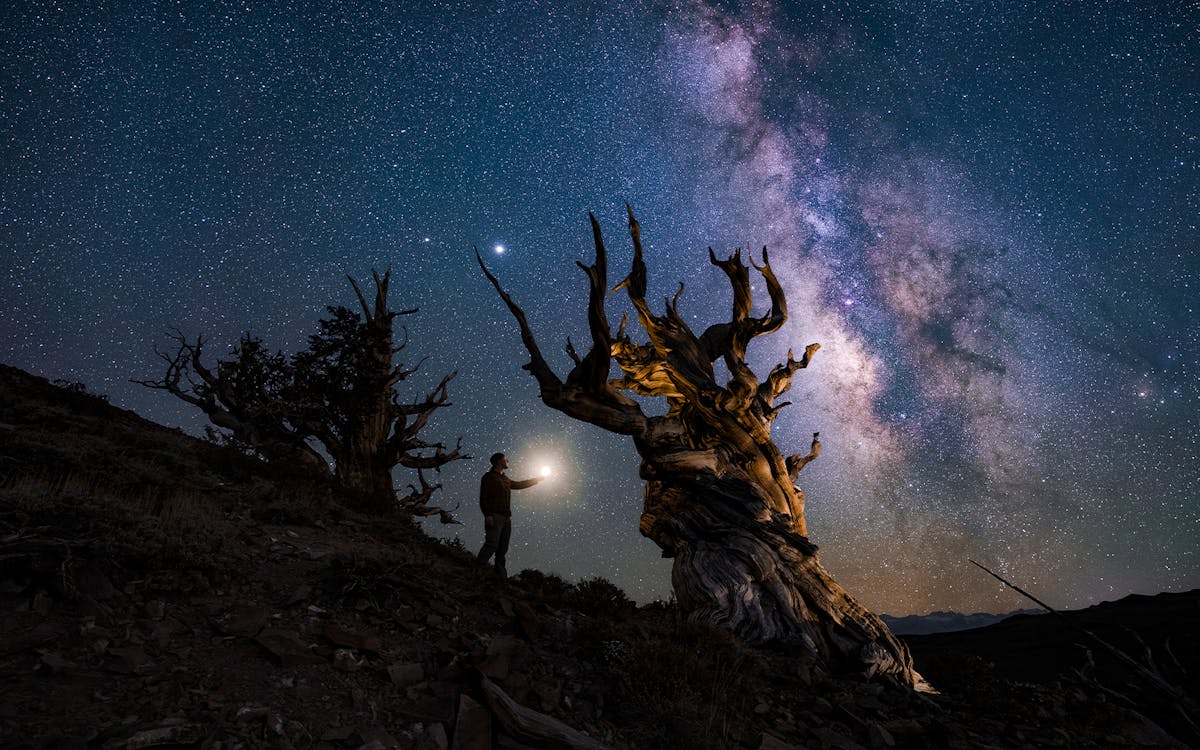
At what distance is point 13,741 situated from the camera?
289 centimetres

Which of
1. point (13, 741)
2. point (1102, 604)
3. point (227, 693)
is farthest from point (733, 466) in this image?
point (1102, 604)

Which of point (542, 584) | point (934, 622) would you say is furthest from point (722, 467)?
point (934, 622)

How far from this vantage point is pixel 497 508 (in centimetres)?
981

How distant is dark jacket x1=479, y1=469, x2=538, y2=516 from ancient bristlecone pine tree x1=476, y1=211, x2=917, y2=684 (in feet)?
5.72

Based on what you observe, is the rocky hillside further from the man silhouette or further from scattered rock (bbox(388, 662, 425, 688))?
the man silhouette

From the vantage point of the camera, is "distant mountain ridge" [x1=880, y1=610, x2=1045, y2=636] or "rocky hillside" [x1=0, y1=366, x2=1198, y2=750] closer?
"rocky hillside" [x1=0, y1=366, x2=1198, y2=750]

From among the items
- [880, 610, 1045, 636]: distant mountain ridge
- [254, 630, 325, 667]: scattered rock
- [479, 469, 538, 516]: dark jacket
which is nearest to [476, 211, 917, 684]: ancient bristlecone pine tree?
[479, 469, 538, 516]: dark jacket

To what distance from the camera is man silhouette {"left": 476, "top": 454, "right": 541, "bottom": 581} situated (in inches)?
374

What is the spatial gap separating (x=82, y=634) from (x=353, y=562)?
2.12 m

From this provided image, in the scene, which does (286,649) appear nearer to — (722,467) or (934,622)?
(722,467)

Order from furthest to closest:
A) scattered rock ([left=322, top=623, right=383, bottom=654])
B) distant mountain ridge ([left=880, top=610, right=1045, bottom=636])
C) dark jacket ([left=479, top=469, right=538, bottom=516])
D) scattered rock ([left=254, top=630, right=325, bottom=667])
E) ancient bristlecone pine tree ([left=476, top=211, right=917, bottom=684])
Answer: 1. distant mountain ridge ([left=880, top=610, right=1045, bottom=636])
2. dark jacket ([left=479, top=469, right=538, bottom=516])
3. ancient bristlecone pine tree ([left=476, top=211, right=917, bottom=684])
4. scattered rock ([left=322, top=623, right=383, bottom=654])
5. scattered rock ([left=254, top=630, right=325, bottom=667])

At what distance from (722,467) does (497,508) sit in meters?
4.56

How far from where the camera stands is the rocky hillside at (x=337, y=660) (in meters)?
3.54

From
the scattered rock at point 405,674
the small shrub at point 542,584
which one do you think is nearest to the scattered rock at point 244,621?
the scattered rock at point 405,674
